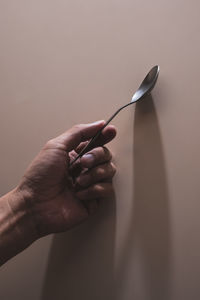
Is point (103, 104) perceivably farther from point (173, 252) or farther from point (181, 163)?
point (173, 252)

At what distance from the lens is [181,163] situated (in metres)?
0.40

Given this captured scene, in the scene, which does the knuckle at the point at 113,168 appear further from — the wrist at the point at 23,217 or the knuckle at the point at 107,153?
the wrist at the point at 23,217

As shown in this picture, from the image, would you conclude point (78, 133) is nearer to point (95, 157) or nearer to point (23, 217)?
point (95, 157)

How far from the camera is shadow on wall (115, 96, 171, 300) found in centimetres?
39

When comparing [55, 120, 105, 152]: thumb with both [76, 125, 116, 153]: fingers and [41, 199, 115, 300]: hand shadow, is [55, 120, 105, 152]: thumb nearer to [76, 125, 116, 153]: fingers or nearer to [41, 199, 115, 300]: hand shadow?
[76, 125, 116, 153]: fingers

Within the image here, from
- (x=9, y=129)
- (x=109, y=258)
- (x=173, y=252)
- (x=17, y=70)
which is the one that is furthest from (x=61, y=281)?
(x=17, y=70)

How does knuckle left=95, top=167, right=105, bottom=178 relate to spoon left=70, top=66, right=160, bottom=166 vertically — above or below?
below

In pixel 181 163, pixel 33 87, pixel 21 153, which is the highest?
pixel 33 87

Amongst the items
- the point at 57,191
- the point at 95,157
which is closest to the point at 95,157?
the point at 95,157

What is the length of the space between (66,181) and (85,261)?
0.49ft

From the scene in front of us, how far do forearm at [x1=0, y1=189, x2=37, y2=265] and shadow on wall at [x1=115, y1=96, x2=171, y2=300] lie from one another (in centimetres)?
18

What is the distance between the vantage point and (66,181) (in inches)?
18.7

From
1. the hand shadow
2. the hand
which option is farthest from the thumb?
the hand shadow

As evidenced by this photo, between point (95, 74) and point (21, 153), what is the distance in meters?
0.23
